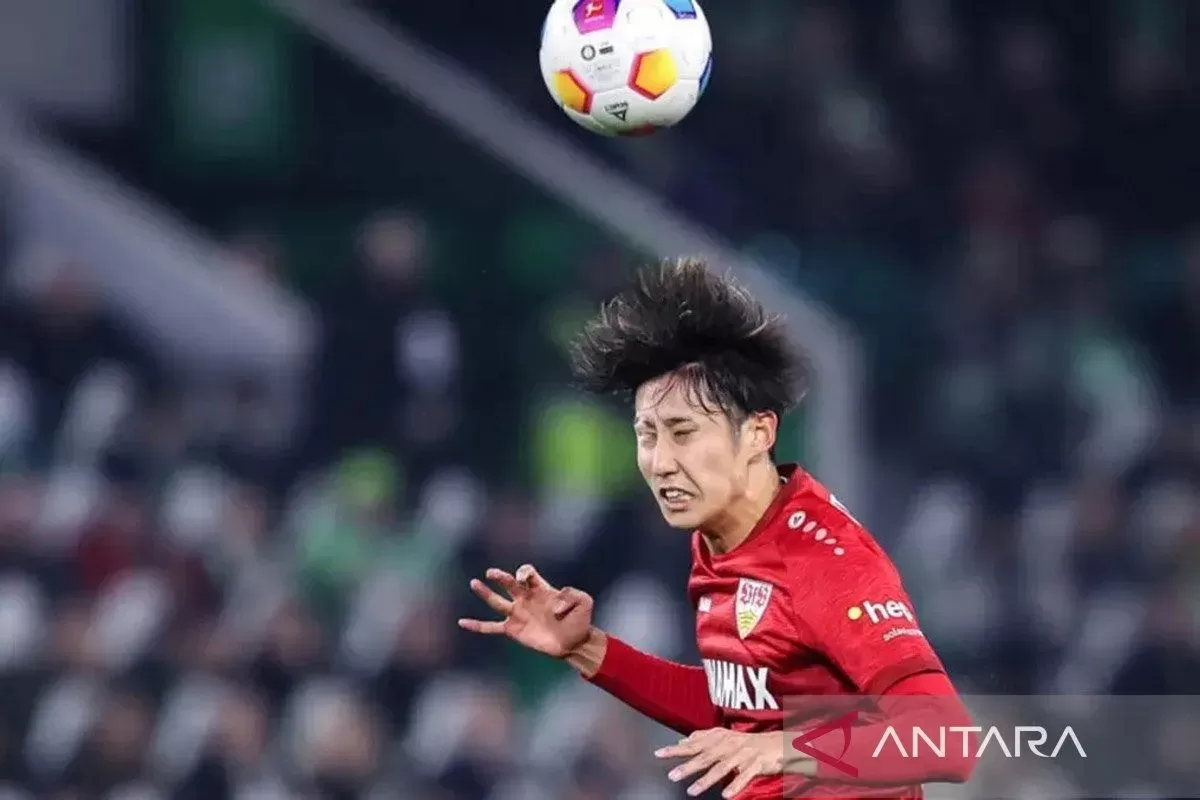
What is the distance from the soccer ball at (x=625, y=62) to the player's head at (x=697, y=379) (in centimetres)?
113

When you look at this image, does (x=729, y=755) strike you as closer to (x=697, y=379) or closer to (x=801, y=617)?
(x=801, y=617)

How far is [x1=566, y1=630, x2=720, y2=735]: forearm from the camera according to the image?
Answer: 421 centimetres

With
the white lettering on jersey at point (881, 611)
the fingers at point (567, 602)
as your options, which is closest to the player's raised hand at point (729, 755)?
the white lettering on jersey at point (881, 611)

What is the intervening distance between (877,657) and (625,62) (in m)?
2.14

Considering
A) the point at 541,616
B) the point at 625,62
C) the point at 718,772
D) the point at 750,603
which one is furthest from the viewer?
the point at 625,62

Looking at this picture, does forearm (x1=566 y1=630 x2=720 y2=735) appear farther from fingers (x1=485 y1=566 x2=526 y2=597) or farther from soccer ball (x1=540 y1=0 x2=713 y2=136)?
soccer ball (x1=540 y1=0 x2=713 y2=136)

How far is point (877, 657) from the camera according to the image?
338 centimetres

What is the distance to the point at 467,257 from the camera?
901 cm

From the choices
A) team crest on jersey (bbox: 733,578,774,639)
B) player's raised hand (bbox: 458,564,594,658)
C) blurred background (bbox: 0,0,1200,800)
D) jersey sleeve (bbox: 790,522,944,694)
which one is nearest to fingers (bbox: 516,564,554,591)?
player's raised hand (bbox: 458,564,594,658)

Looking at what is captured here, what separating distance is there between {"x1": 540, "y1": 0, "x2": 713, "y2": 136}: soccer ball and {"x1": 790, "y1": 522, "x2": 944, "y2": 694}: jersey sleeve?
5.84ft

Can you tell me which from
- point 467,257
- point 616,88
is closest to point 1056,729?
point 467,257

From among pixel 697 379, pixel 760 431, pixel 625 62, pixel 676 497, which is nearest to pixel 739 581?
pixel 676 497

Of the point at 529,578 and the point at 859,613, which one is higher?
the point at 529,578

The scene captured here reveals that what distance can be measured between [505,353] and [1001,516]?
2.32m
